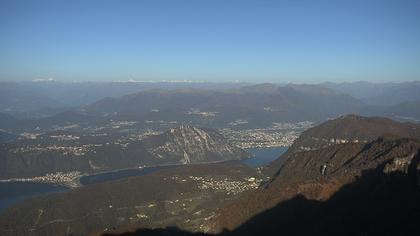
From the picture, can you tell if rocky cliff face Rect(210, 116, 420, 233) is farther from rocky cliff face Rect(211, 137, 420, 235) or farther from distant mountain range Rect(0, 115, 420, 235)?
distant mountain range Rect(0, 115, 420, 235)

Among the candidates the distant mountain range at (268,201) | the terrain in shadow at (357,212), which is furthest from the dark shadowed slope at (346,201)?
the distant mountain range at (268,201)

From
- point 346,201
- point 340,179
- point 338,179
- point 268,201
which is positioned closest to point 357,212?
point 346,201

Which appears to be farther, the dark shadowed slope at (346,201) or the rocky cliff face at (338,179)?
the rocky cliff face at (338,179)

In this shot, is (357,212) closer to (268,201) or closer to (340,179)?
(340,179)

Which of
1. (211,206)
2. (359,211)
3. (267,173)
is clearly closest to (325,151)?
(267,173)

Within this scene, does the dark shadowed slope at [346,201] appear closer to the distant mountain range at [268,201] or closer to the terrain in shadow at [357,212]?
the terrain in shadow at [357,212]

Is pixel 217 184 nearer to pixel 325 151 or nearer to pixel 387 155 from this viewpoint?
pixel 325 151

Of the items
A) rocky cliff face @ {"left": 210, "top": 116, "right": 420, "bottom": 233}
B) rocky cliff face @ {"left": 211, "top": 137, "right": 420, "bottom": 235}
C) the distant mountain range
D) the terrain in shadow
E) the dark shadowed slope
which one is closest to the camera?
the terrain in shadow

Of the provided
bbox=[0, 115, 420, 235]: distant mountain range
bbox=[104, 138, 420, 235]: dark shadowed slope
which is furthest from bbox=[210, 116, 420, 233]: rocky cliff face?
bbox=[0, 115, 420, 235]: distant mountain range
